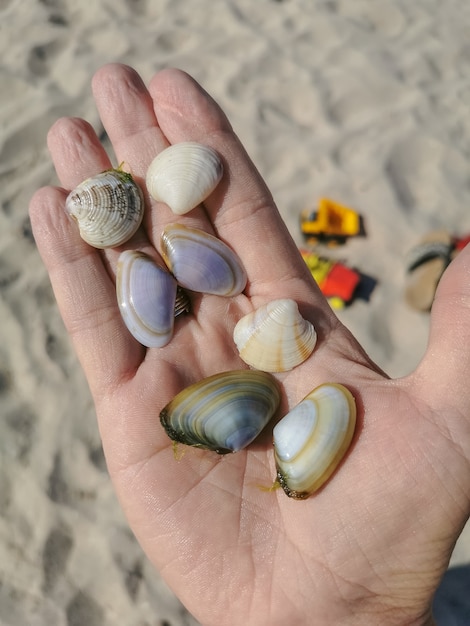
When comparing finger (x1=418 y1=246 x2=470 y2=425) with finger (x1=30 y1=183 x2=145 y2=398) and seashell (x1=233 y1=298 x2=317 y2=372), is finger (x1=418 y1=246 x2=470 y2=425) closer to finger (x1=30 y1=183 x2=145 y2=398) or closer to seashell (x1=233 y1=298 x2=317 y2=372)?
seashell (x1=233 y1=298 x2=317 y2=372)

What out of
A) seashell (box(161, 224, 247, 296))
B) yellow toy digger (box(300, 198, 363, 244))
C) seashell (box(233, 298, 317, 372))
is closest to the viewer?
seashell (box(233, 298, 317, 372))

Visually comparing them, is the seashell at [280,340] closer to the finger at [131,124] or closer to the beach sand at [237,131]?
the finger at [131,124]

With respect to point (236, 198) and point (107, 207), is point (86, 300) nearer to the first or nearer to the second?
point (107, 207)

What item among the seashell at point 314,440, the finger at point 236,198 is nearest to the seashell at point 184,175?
the finger at point 236,198

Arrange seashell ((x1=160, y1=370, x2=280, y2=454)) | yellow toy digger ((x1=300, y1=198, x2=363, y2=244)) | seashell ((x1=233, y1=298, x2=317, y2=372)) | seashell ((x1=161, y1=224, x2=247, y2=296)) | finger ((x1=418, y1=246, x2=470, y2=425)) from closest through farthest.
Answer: finger ((x1=418, y1=246, x2=470, y2=425)), seashell ((x1=160, y1=370, x2=280, y2=454)), seashell ((x1=233, y1=298, x2=317, y2=372)), seashell ((x1=161, y1=224, x2=247, y2=296)), yellow toy digger ((x1=300, y1=198, x2=363, y2=244))

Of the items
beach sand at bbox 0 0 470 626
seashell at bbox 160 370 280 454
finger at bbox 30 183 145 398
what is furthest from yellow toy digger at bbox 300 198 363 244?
seashell at bbox 160 370 280 454

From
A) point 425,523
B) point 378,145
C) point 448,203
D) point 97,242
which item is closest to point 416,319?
point 448,203

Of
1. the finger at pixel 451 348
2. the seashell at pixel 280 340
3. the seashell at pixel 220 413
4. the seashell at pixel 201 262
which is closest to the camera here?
the finger at pixel 451 348
